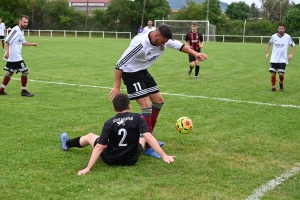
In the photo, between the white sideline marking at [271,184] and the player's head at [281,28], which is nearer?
the white sideline marking at [271,184]

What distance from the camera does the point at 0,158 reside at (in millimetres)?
5449

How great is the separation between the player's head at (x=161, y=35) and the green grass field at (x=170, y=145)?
158 cm

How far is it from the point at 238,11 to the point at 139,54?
91661mm

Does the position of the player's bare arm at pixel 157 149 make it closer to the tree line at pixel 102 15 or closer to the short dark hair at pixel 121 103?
the short dark hair at pixel 121 103

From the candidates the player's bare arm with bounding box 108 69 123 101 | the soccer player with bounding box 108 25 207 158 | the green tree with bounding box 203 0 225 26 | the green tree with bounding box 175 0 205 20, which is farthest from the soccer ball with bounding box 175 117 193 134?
the green tree with bounding box 175 0 205 20

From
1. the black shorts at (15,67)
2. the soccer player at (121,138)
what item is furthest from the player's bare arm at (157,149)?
the black shorts at (15,67)

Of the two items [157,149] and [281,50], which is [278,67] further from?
[157,149]

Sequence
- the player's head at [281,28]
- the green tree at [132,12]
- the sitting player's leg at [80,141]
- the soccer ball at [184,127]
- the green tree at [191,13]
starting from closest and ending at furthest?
the sitting player's leg at [80,141] < the soccer ball at [184,127] < the player's head at [281,28] < the green tree at [132,12] < the green tree at [191,13]

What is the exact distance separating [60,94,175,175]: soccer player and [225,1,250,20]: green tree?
298 feet

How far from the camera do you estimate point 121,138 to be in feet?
16.5

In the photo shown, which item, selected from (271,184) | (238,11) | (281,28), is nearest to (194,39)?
(281,28)

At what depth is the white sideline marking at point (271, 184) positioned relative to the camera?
14.3ft

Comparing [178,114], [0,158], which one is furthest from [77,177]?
[178,114]

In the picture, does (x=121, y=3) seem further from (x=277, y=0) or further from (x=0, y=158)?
(x=0, y=158)
